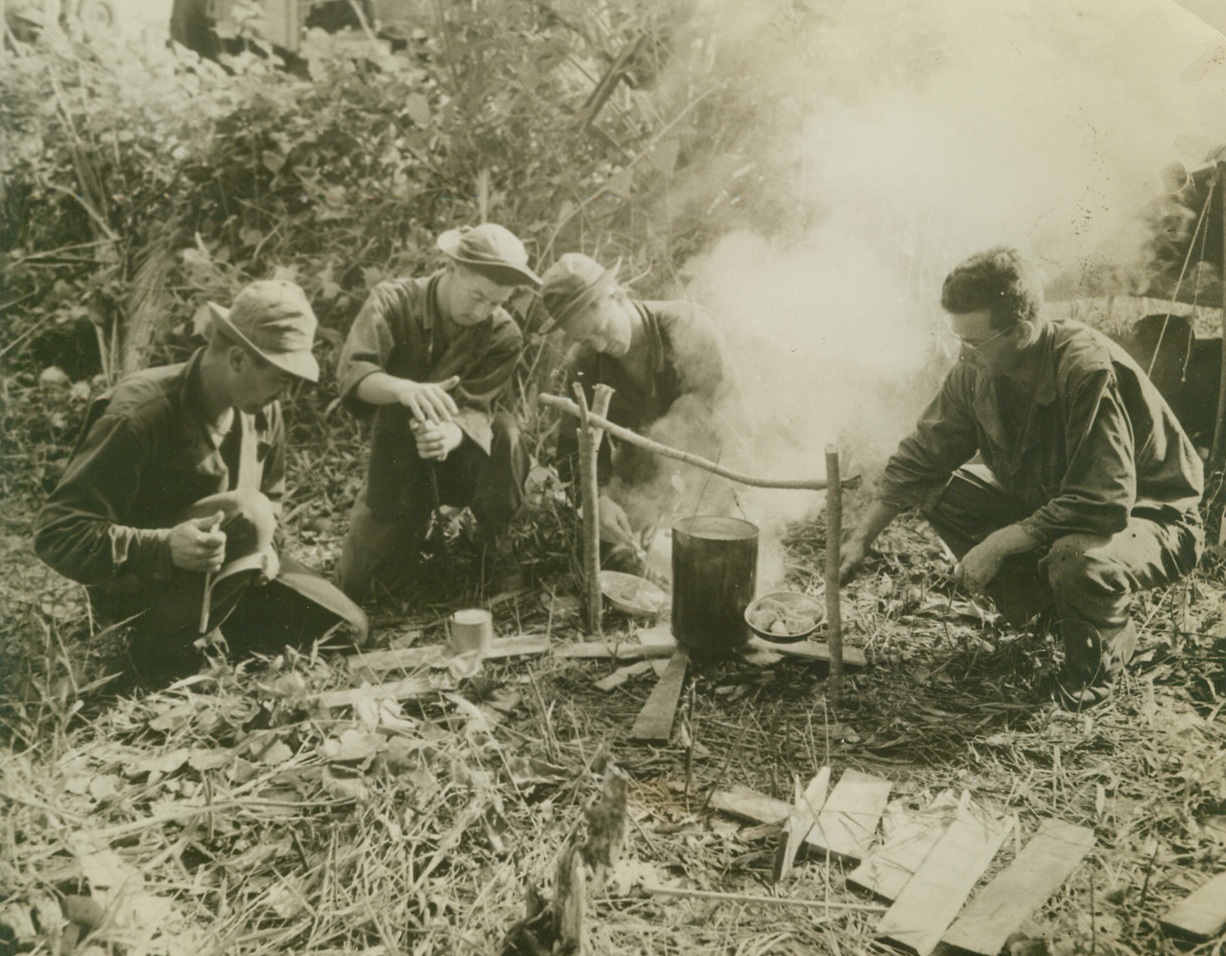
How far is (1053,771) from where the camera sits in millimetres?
2912

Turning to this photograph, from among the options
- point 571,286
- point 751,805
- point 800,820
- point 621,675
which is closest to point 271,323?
point 571,286

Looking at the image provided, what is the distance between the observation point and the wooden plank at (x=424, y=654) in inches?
137

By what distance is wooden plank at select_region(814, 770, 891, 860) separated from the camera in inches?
106

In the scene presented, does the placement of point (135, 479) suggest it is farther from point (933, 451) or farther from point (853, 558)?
point (933, 451)

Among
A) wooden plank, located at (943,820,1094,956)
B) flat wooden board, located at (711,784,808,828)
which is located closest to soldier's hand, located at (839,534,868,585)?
flat wooden board, located at (711,784,808,828)

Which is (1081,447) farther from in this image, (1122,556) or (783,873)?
(783,873)

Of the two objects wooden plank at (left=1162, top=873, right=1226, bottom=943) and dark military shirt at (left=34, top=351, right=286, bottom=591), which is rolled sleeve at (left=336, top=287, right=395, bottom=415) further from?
wooden plank at (left=1162, top=873, right=1226, bottom=943)

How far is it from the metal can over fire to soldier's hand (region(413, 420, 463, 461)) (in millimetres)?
1043

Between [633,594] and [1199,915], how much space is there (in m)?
2.33

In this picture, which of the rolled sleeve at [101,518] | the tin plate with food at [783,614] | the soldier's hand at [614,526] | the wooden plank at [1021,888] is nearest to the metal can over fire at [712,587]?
the tin plate with food at [783,614]

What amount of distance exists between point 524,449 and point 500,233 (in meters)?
1.01

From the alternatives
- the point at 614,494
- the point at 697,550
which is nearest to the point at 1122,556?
the point at 697,550

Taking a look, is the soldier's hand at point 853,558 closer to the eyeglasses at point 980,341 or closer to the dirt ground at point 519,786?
the dirt ground at point 519,786

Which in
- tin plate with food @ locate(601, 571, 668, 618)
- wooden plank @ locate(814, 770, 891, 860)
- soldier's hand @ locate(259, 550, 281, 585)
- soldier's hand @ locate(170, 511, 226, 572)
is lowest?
wooden plank @ locate(814, 770, 891, 860)
